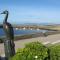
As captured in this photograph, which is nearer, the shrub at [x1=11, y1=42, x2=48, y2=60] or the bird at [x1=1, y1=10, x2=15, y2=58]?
the shrub at [x1=11, y1=42, x2=48, y2=60]

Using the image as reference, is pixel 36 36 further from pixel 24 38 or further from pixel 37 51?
pixel 37 51

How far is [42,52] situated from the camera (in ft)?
21.8

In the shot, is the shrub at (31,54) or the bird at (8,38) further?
the bird at (8,38)

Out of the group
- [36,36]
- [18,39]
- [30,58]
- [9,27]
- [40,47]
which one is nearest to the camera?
[30,58]

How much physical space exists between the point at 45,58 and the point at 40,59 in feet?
→ 0.49

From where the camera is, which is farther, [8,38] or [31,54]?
A: [8,38]

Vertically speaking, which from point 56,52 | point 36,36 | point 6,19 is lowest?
point 36,36

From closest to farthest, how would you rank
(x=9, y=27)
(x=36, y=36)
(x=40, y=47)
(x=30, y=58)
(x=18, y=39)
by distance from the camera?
(x=30, y=58), (x=40, y=47), (x=9, y=27), (x=18, y=39), (x=36, y=36)

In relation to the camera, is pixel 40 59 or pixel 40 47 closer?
pixel 40 59

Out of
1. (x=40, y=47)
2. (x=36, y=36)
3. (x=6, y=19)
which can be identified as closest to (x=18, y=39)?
(x=36, y=36)

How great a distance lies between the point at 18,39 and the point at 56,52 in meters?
12.9

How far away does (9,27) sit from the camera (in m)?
9.70

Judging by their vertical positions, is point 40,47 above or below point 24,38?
above

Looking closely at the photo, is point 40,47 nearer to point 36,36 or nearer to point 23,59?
point 23,59
